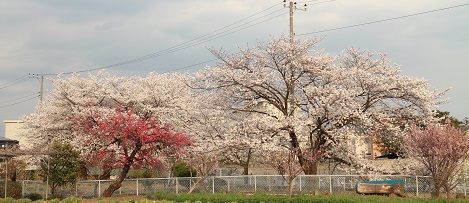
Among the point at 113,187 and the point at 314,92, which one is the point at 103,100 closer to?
the point at 113,187

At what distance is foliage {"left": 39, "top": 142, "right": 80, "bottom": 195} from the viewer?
1006 inches

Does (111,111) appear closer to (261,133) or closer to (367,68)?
(261,133)

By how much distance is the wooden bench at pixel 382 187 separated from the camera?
22.3 metres

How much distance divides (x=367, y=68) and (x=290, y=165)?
9.39 meters

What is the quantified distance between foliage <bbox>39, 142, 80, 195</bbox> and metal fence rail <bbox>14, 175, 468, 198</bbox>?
1142 mm

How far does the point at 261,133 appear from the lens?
26.6m

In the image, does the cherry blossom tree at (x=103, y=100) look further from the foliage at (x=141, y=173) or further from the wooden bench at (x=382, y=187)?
the wooden bench at (x=382, y=187)

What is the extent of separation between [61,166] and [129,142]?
3.47 meters

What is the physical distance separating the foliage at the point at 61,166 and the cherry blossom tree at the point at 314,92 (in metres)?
7.58

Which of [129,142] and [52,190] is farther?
[129,142]

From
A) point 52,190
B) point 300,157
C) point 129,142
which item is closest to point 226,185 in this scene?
point 300,157

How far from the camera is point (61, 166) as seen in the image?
2572 cm

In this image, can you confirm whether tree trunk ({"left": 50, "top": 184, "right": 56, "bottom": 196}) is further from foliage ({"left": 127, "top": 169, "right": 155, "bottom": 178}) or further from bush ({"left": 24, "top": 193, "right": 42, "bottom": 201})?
foliage ({"left": 127, "top": 169, "right": 155, "bottom": 178})

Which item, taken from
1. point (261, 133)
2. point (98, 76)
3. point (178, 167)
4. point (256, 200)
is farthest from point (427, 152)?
point (98, 76)
